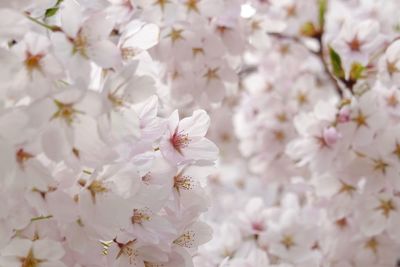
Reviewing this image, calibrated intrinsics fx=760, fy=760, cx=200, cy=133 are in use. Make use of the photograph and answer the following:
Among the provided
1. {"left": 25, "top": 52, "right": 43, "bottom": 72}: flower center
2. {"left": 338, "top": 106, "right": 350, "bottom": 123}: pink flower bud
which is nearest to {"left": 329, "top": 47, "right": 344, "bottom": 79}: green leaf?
{"left": 338, "top": 106, "right": 350, "bottom": 123}: pink flower bud

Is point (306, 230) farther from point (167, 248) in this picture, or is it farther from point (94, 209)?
point (94, 209)

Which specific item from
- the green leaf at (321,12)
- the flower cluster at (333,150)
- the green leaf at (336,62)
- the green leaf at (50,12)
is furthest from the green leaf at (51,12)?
the green leaf at (321,12)

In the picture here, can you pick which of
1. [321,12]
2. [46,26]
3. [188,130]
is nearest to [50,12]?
[46,26]

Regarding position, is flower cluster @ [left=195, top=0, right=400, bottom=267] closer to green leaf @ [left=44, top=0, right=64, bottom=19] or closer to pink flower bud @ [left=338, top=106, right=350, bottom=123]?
pink flower bud @ [left=338, top=106, right=350, bottom=123]

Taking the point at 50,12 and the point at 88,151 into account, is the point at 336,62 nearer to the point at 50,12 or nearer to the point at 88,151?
the point at 50,12

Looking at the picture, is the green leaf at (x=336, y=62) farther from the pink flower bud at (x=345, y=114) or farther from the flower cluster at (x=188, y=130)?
the pink flower bud at (x=345, y=114)

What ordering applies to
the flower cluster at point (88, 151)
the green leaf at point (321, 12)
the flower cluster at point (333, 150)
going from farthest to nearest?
the green leaf at point (321, 12)
the flower cluster at point (333, 150)
the flower cluster at point (88, 151)
